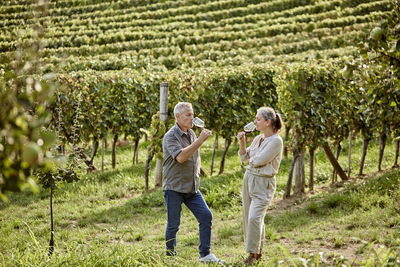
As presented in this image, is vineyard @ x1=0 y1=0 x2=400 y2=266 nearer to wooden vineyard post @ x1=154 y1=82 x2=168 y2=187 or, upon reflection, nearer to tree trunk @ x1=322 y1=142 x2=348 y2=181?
tree trunk @ x1=322 y1=142 x2=348 y2=181

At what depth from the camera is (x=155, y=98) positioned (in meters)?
10.6

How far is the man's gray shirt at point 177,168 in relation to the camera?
464cm

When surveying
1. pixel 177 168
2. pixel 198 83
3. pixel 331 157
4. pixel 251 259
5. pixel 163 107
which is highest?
pixel 198 83

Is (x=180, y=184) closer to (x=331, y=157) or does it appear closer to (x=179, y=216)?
(x=179, y=216)

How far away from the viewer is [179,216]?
4715mm

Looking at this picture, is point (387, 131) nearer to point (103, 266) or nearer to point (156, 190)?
point (156, 190)

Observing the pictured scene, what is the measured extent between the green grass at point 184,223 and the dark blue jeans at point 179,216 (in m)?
0.17

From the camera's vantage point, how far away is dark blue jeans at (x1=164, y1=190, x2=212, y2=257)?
4.66 m

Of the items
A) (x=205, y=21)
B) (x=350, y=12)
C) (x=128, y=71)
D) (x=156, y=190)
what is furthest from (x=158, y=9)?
(x=156, y=190)

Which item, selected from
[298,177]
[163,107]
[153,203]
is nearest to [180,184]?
[153,203]

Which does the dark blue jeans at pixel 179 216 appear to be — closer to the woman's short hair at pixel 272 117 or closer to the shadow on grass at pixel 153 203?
the woman's short hair at pixel 272 117

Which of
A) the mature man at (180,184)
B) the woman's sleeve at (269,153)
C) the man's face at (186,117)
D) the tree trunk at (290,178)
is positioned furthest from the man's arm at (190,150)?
the tree trunk at (290,178)

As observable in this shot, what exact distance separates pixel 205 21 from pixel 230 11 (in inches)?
107

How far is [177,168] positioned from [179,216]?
1.69 ft
